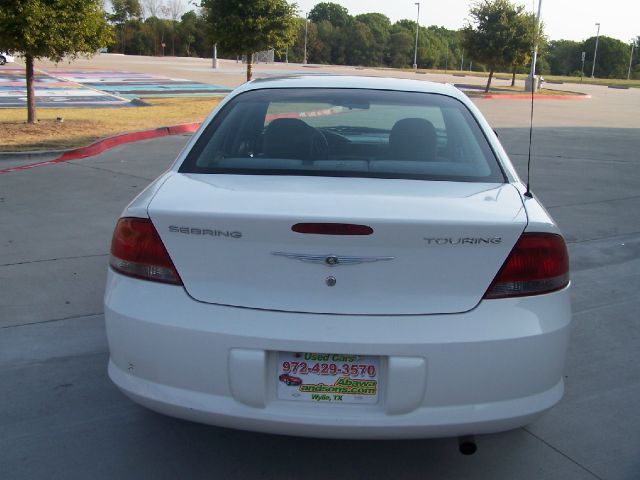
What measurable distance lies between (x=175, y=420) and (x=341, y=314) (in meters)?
1.29

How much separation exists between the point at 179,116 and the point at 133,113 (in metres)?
1.39

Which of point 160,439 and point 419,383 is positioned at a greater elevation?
point 419,383

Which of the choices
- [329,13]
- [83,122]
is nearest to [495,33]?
[83,122]

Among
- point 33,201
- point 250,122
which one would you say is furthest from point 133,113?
point 250,122

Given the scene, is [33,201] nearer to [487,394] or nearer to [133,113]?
[487,394]

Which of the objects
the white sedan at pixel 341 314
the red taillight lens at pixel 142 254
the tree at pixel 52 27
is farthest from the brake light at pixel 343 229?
the tree at pixel 52 27

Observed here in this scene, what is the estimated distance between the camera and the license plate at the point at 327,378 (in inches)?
103

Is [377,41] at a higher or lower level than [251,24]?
higher

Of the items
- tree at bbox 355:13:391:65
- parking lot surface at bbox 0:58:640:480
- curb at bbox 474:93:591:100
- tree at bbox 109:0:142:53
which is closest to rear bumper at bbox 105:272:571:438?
parking lot surface at bbox 0:58:640:480

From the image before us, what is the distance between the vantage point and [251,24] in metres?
21.9

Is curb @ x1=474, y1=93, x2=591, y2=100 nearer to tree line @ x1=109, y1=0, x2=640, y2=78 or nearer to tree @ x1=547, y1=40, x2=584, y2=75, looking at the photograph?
tree line @ x1=109, y1=0, x2=640, y2=78

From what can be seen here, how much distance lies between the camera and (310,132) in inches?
144

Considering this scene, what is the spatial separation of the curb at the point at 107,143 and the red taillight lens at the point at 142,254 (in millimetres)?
7626

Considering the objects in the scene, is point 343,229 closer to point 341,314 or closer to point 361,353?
point 341,314
